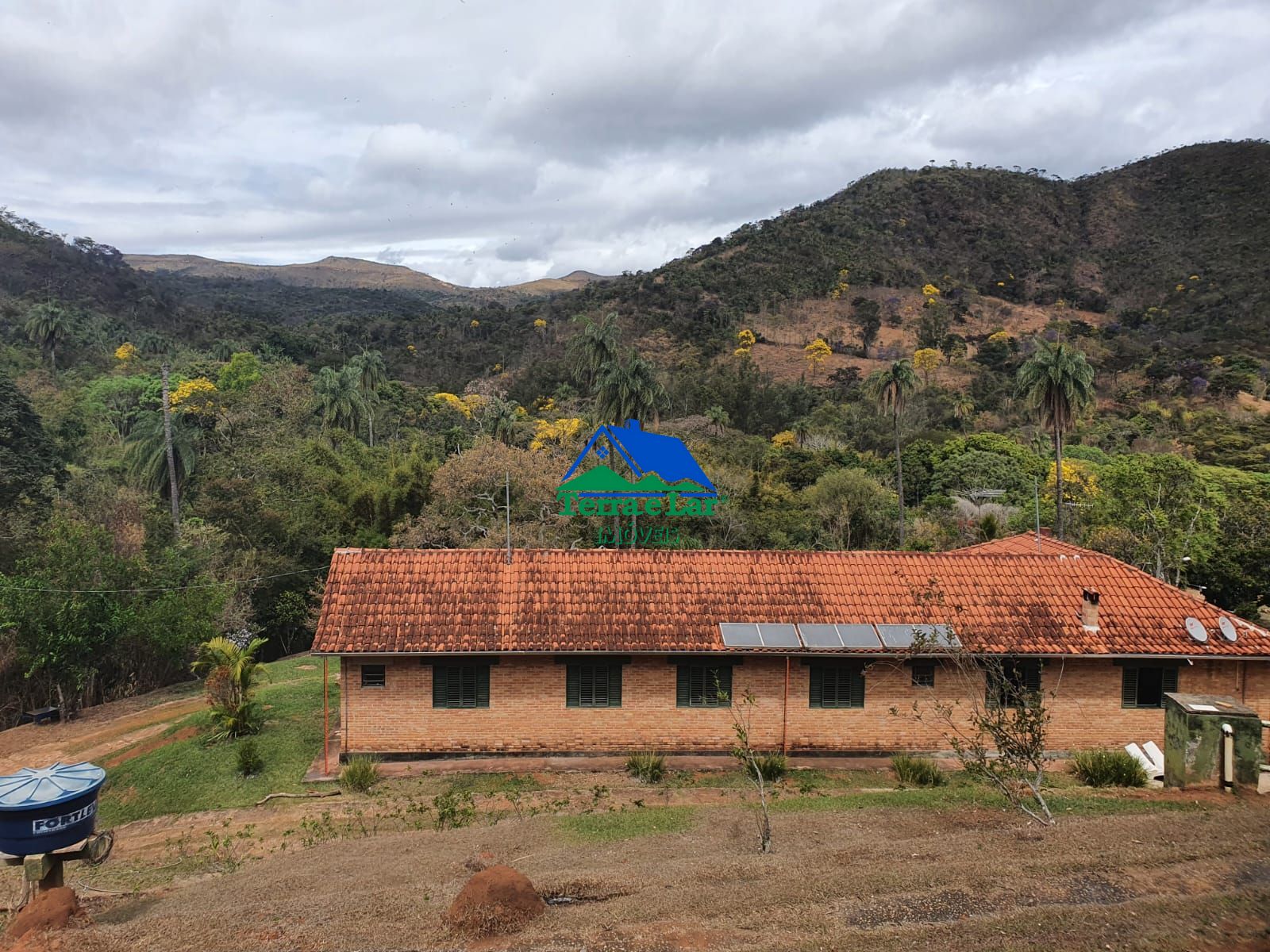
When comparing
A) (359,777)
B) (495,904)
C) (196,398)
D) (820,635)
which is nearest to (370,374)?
(196,398)

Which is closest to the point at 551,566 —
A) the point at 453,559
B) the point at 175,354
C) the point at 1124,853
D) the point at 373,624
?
the point at 453,559

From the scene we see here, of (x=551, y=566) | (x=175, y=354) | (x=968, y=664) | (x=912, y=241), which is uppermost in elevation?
(x=912, y=241)

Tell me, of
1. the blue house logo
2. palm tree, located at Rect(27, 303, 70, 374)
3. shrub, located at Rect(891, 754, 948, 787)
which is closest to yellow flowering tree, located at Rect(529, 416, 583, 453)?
the blue house logo

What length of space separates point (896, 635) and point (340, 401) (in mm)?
41408

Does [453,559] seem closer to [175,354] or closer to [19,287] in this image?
[175,354]

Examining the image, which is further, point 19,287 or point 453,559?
point 19,287

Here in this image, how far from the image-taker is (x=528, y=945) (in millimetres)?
8133

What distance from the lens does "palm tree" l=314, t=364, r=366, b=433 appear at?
49250 millimetres

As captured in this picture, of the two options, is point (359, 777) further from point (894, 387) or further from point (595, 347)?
point (894, 387)

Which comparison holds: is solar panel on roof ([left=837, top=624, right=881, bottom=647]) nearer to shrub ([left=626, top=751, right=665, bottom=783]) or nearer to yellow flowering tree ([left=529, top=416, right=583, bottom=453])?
shrub ([left=626, top=751, right=665, bottom=783])

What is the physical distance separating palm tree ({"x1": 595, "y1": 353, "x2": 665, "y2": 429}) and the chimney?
19615 mm

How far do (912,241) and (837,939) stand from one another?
122836mm

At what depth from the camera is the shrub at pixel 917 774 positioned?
14664 mm

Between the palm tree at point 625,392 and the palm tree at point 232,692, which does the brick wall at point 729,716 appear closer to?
the palm tree at point 232,692
